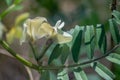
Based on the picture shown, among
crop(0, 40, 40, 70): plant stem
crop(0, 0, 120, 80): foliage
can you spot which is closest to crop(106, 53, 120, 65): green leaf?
crop(0, 0, 120, 80): foliage

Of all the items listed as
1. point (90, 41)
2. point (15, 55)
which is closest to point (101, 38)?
point (90, 41)

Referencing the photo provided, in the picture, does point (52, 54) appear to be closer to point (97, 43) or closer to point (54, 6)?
point (97, 43)

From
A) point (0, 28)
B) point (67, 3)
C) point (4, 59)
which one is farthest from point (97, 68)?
point (67, 3)

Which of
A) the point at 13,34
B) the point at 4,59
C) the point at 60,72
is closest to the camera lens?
the point at 13,34

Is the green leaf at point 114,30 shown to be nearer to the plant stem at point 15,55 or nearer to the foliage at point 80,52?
the foliage at point 80,52

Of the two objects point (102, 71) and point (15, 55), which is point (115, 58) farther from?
point (15, 55)

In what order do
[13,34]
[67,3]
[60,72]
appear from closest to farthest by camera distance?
[13,34] < [60,72] < [67,3]

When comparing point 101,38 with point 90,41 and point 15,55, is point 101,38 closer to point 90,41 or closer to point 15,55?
point 90,41
